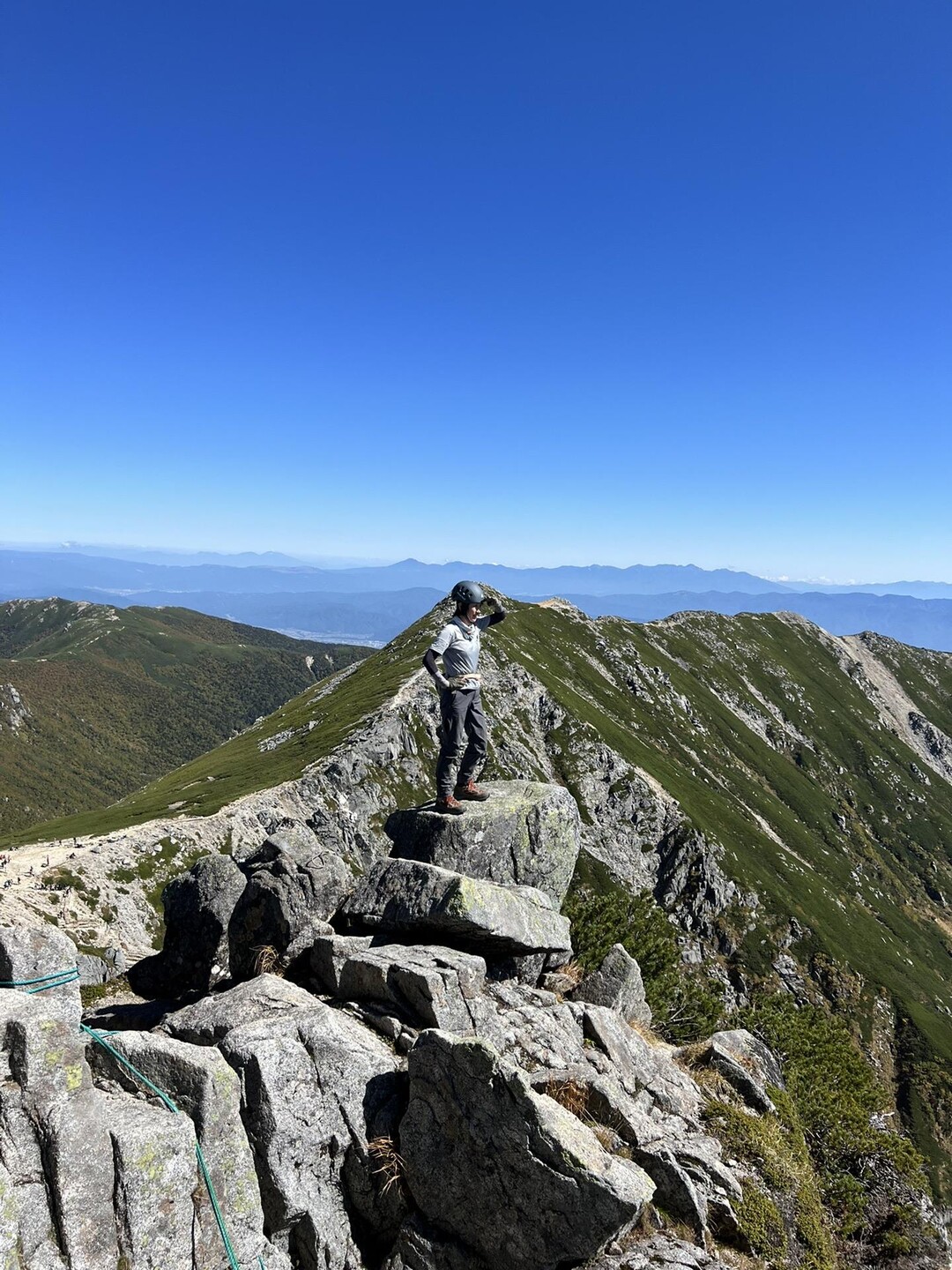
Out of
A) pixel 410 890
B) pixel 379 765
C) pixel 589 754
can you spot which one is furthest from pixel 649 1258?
pixel 589 754

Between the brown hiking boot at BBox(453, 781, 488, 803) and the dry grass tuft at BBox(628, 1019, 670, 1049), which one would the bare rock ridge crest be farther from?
the brown hiking boot at BBox(453, 781, 488, 803)

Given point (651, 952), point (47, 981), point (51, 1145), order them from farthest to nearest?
point (651, 952) → point (47, 981) → point (51, 1145)

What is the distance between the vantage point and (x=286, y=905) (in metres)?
17.8

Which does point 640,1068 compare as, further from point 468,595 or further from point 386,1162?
point 468,595

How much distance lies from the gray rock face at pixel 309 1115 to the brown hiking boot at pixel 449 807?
25.3 ft

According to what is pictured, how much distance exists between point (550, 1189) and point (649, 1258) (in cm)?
268

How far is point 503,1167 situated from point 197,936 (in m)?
11.3

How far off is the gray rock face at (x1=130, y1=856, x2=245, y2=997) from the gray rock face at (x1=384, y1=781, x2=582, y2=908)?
5164 mm

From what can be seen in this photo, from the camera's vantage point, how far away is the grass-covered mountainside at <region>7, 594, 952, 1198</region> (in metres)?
106

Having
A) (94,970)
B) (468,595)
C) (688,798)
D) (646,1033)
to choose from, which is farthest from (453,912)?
(688,798)

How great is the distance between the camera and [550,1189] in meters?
11.4

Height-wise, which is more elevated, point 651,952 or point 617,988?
point 617,988

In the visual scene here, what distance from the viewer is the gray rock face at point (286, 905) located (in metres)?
17.6

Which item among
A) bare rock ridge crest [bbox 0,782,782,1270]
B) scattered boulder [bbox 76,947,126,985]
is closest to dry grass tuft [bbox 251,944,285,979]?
bare rock ridge crest [bbox 0,782,782,1270]
